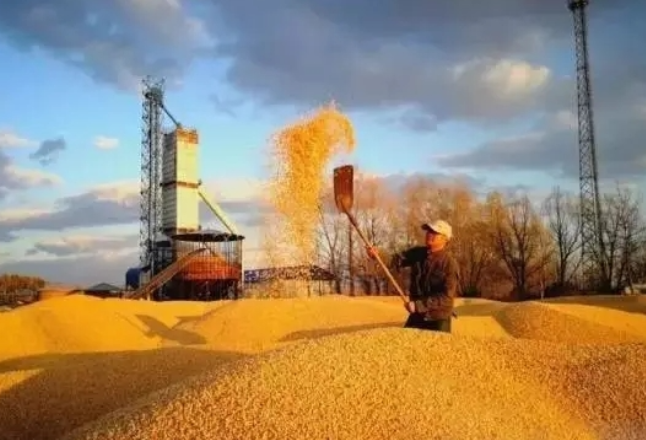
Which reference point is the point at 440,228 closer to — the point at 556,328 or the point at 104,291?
the point at 556,328

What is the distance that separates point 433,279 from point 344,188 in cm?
181

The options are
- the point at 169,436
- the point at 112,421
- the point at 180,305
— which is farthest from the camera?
the point at 180,305

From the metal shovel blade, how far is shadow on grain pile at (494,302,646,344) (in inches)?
277

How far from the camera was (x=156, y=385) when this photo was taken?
775 cm

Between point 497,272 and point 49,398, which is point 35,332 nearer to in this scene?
point 49,398

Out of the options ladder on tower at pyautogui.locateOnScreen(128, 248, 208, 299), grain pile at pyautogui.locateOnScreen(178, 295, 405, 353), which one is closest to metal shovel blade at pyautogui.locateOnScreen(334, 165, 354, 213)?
grain pile at pyautogui.locateOnScreen(178, 295, 405, 353)

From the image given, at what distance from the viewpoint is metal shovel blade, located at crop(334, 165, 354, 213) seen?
8.33 m

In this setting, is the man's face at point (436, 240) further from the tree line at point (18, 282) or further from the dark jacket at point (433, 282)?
the tree line at point (18, 282)

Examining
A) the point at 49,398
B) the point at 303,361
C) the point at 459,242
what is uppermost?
the point at 459,242

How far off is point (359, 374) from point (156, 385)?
9.95 ft

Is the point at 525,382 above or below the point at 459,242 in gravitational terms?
below

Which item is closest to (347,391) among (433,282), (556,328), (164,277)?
(433,282)

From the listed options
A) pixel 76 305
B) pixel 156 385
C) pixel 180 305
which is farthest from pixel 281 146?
pixel 156 385

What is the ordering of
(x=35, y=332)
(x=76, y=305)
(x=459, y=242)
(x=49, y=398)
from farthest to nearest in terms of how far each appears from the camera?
1. (x=459, y=242)
2. (x=76, y=305)
3. (x=35, y=332)
4. (x=49, y=398)
